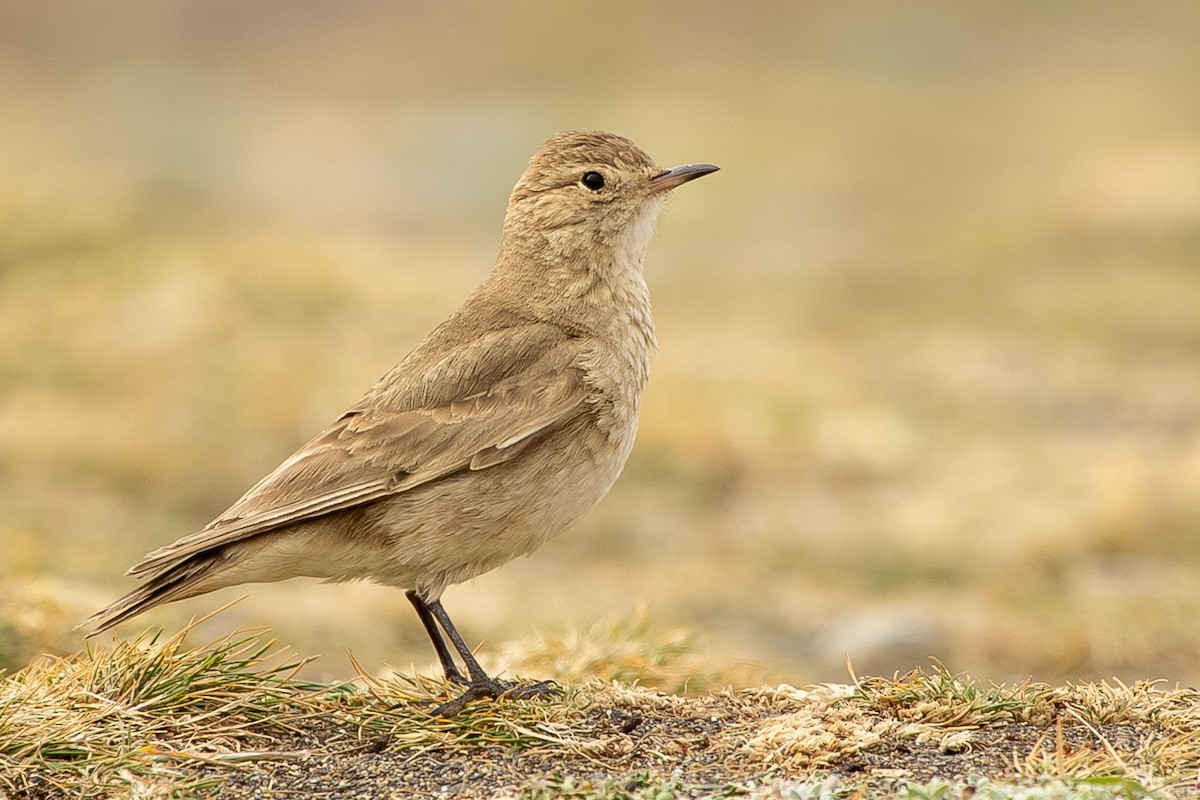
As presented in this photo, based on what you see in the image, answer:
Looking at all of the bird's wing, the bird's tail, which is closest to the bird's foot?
the bird's wing

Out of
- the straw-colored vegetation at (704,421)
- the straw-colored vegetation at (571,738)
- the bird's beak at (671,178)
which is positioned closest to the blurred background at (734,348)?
the straw-colored vegetation at (704,421)

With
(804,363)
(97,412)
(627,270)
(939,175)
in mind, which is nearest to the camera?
(627,270)

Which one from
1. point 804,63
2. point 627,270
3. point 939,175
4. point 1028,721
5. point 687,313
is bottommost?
point 1028,721

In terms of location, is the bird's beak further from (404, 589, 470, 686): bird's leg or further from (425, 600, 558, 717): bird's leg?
(425, 600, 558, 717): bird's leg

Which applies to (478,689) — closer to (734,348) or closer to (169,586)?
(169,586)

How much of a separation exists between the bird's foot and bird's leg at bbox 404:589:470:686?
8.7 inches

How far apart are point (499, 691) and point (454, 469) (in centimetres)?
95

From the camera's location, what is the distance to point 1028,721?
607 centimetres

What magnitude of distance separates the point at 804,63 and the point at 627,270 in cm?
3153

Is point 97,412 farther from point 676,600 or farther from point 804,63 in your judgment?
point 804,63

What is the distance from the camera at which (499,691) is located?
6.60 metres

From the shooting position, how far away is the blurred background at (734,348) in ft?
35.9

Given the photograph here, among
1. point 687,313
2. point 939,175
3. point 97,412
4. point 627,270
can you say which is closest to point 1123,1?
point 939,175

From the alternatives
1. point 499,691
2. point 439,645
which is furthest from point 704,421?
point 499,691
